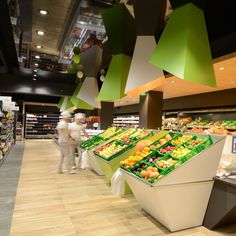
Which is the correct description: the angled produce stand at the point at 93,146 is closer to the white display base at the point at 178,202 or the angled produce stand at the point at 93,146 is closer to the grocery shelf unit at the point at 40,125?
the white display base at the point at 178,202

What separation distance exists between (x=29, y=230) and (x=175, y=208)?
1.92 metres

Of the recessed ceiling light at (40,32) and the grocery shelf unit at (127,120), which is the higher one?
the recessed ceiling light at (40,32)

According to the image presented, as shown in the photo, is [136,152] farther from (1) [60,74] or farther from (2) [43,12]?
(1) [60,74]

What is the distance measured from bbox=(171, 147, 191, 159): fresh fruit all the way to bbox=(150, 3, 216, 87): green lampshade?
994 millimetres

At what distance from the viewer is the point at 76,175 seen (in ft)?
20.6

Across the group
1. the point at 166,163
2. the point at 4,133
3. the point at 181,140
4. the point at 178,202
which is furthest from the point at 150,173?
the point at 4,133

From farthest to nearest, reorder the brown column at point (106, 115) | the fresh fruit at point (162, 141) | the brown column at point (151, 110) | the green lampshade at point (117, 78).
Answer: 1. the brown column at point (106, 115)
2. the brown column at point (151, 110)
3. the green lampshade at point (117, 78)
4. the fresh fruit at point (162, 141)

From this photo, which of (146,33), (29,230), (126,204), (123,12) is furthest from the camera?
(123,12)

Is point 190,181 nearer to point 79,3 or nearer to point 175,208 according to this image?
point 175,208

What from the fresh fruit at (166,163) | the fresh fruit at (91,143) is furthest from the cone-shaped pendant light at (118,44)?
the fresh fruit at (166,163)

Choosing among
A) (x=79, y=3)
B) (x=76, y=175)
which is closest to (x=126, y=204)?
(x=76, y=175)

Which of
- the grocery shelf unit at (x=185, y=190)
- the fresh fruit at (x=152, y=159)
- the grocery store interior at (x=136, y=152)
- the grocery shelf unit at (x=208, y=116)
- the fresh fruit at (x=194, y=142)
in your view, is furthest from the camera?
the grocery shelf unit at (x=208, y=116)

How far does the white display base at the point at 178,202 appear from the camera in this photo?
306 cm

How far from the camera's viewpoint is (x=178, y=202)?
3.12 m
